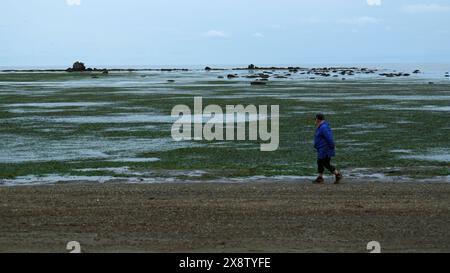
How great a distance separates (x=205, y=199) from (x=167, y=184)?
3.26 meters

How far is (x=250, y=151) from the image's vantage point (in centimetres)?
2481

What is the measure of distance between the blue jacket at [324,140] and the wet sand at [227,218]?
3.22 ft

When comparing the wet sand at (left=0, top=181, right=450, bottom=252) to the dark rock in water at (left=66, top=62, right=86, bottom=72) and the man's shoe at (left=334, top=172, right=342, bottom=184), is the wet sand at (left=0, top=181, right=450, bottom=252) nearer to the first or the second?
the man's shoe at (left=334, top=172, right=342, bottom=184)

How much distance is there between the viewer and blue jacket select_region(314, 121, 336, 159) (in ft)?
57.1

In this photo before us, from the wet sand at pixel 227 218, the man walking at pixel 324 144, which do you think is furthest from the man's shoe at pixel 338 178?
the wet sand at pixel 227 218

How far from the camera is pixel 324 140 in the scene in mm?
17500

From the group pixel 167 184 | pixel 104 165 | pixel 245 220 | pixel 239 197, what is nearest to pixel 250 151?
pixel 104 165

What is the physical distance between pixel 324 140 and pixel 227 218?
5684mm

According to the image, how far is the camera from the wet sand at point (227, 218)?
10484 millimetres

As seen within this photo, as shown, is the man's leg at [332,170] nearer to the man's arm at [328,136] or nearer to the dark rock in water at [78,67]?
the man's arm at [328,136]

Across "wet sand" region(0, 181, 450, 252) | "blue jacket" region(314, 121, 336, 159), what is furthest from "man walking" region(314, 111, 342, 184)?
"wet sand" region(0, 181, 450, 252)

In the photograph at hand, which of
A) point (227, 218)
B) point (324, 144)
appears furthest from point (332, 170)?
point (227, 218)
